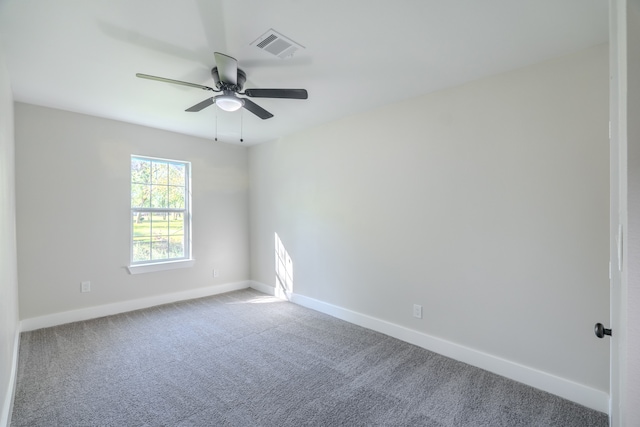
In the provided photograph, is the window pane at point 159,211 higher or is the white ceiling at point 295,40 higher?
the white ceiling at point 295,40

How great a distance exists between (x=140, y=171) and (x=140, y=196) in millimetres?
348

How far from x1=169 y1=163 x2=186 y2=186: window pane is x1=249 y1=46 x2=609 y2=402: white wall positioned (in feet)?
7.37

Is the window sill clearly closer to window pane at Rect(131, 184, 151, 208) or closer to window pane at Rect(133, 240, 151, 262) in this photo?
window pane at Rect(133, 240, 151, 262)

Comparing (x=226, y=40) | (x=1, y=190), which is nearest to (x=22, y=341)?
(x=1, y=190)

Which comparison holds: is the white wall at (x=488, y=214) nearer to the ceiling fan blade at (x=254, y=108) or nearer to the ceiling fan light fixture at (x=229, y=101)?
the ceiling fan blade at (x=254, y=108)

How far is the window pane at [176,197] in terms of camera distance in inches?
167

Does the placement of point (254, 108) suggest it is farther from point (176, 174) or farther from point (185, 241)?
point (185, 241)

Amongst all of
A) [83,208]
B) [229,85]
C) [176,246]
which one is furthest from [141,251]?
[229,85]

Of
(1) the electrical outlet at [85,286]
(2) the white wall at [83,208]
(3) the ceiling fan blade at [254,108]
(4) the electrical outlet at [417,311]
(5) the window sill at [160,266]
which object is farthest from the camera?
(5) the window sill at [160,266]

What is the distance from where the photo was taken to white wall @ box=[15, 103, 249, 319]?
313 cm

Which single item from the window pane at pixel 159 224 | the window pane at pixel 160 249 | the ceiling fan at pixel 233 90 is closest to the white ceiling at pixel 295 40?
the ceiling fan at pixel 233 90

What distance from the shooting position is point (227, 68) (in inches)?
77.5

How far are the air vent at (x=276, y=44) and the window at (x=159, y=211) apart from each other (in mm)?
2862

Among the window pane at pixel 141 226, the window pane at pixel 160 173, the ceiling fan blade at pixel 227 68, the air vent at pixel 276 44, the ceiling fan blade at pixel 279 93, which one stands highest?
the air vent at pixel 276 44
